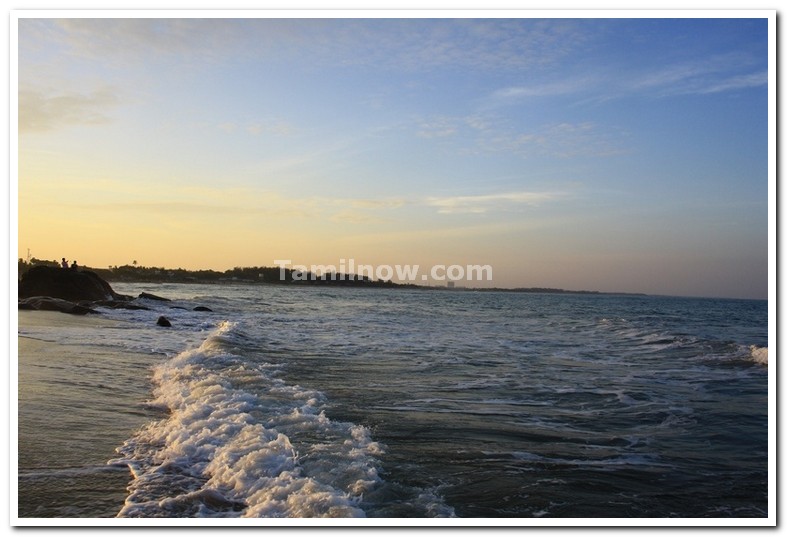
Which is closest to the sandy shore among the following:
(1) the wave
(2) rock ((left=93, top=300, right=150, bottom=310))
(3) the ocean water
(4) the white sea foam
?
(3) the ocean water

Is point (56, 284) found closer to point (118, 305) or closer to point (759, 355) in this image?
point (118, 305)

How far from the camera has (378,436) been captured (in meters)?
9.26

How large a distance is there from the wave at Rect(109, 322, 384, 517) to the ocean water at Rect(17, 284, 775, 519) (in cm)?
3

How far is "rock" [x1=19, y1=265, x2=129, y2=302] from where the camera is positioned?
37156mm

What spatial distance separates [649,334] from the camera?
101ft

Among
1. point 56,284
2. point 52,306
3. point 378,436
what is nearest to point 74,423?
point 378,436

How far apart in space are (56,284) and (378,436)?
1409 inches

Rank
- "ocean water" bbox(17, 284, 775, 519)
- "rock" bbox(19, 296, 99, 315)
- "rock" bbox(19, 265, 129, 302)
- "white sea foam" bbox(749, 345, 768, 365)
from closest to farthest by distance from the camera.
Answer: "ocean water" bbox(17, 284, 775, 519), "white sea foam" bbox(749, 345, 768, 365), "rock" bbox(19, 296, 99, 315), "rock" bbox(19, 265, 129, 302)

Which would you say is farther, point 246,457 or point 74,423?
point 74,423

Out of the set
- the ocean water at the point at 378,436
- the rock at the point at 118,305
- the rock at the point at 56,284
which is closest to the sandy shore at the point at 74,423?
the ocean water at the point at 378,436

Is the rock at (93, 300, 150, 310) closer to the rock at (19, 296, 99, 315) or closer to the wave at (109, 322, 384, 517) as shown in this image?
the rock at (19, 296, 99, 315)

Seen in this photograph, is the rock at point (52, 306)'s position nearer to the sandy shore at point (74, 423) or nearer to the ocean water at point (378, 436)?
the ocean water at point (378, 436)
